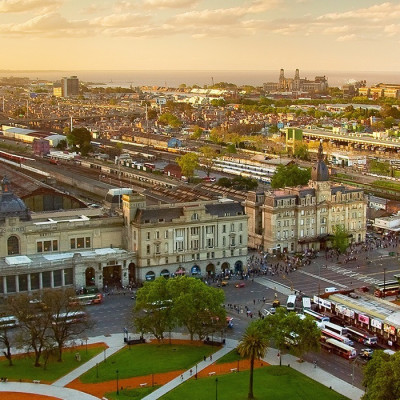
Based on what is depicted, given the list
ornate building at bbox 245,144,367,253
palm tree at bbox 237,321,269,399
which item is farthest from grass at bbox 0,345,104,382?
ornate building at bbox 245,144,367,253

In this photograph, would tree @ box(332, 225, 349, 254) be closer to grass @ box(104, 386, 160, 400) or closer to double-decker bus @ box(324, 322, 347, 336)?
double-decker bus @ box(324, 322, 347, 336)

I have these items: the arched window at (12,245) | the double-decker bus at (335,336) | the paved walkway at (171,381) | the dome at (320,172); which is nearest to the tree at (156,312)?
the paved walkway at (171,381)

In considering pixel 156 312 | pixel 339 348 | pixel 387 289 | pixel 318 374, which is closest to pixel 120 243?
pixel 156 312

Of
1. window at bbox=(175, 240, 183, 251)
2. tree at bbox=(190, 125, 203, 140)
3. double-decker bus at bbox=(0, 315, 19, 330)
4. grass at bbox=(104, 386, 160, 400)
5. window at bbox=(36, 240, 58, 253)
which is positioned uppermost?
window at bbox=(36, 240, 58, 253)

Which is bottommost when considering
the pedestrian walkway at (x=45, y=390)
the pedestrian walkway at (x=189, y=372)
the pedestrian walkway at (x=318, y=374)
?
the pedestrian walkway at (x=318, y=374)

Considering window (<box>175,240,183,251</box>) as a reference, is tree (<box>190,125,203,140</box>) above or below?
below

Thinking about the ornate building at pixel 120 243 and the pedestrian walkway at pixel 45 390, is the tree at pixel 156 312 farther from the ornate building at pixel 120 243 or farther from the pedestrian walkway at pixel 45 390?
the ornate building at pixel 120 243

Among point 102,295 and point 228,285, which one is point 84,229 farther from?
point 228,285
